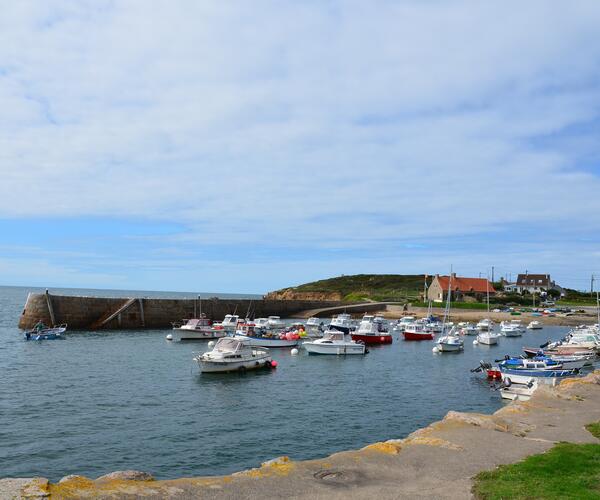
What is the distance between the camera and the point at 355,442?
2261 cm

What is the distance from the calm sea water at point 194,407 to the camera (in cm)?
2067

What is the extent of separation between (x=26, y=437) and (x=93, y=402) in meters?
6.70

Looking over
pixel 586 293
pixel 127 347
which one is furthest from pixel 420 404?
pixel 586 293

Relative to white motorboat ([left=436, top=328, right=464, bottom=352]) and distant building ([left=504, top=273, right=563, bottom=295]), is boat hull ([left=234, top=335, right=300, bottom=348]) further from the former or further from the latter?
distant building ([left=504, top=273, right=563, bottom=295])

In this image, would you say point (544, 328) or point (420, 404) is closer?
point (420, 404)

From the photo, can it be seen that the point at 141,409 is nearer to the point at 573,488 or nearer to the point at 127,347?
the point at 573,488

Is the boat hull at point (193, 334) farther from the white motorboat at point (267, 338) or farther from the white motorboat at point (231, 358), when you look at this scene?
the white motorboat at point (231, 358)

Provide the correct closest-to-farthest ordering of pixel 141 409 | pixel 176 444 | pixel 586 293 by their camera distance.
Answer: pixel 176 444 < pixel 141 409 < pixel 586 293

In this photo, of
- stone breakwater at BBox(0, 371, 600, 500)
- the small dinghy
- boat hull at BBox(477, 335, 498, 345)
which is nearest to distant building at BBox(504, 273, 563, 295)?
boat hull at BBox(477, 335, 498, 345)

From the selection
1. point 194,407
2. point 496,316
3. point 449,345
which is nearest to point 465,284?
point 496,316

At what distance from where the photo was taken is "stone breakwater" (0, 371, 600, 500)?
1010 cm

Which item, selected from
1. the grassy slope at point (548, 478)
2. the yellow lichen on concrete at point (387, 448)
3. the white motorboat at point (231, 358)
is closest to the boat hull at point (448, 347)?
the white motorboat at point (231, 358)

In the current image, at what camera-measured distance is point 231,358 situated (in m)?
39.8

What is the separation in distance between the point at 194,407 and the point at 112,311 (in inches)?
1933
